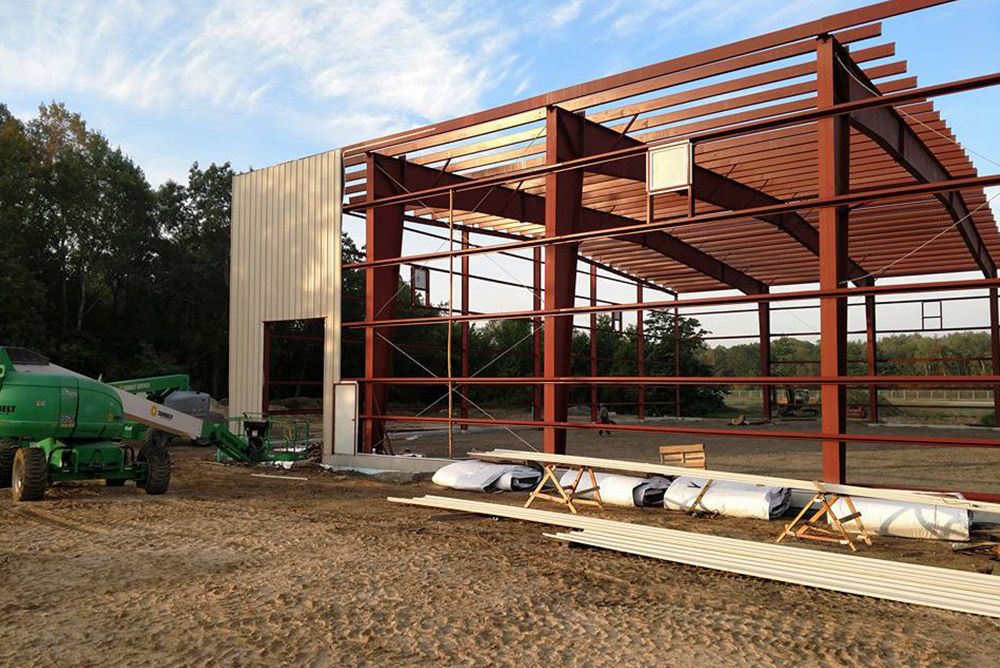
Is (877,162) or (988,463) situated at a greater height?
(877,162)

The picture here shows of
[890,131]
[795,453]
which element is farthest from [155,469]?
[795,453]

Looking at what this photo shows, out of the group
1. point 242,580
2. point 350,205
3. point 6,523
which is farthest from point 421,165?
point 242,580

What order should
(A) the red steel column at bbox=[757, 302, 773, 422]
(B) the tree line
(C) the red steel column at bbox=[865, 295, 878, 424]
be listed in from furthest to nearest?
(B) the tree line < (A) the red steel column at bbox=[757, 302, 773, 422] < (C) the red steel column at bbox=[865, 295, 878, 424]

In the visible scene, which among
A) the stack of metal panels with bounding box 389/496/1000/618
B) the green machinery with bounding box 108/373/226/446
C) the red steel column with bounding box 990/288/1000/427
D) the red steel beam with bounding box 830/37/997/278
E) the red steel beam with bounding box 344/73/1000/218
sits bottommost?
the stack of metal panels with bounding box 389/496/1000/618

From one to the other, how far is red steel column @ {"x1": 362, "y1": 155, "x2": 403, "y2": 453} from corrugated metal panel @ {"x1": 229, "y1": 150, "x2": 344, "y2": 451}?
0.88 metres

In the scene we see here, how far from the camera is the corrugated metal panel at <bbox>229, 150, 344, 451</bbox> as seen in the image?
58.5 feet

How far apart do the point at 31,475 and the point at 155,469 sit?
1.77m

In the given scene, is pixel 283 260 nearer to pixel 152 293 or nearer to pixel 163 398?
pixel 163 398

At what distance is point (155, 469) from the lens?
1231 centimetres

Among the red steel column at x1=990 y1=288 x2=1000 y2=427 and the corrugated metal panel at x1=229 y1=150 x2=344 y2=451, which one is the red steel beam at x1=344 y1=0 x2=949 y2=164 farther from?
the red steel column at x1=990 y1=288 x2=1000 y2=427

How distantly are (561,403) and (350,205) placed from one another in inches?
296

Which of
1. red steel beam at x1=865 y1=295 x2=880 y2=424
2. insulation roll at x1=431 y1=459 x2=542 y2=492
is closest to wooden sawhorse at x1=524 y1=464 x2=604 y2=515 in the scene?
insulation roll at x1=431 y1=459 x2=542 y2=492

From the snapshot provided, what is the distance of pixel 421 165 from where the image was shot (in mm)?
18578

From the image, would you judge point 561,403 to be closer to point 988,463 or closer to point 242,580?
point 242,580
